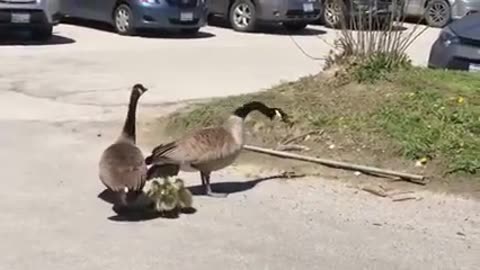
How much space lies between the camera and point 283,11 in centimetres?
2291

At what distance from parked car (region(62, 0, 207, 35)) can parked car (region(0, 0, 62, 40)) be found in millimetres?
2252

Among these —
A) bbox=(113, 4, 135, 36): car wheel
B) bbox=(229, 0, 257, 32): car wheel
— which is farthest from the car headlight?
bbox=(229, 0, 257, 32): car wheel

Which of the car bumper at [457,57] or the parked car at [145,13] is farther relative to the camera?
the parked car at [145,13]

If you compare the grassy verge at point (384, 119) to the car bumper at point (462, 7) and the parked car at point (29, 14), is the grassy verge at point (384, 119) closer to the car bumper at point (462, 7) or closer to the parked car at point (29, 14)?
the parked car at point (29, 14)

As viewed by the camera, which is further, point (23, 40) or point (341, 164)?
point (23, 40)

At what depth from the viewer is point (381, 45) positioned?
10.8 m

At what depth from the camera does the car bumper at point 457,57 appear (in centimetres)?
1248

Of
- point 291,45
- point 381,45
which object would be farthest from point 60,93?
point 291,45

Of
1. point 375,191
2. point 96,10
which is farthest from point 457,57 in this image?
point 96,10

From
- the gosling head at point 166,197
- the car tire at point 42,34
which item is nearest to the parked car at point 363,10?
the gosling head at point 166,197

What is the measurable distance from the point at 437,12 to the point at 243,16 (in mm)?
5324

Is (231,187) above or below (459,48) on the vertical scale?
below

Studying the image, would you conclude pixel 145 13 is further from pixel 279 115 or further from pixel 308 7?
pixel 279 115

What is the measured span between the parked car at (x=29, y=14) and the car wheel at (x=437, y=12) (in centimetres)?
1021
